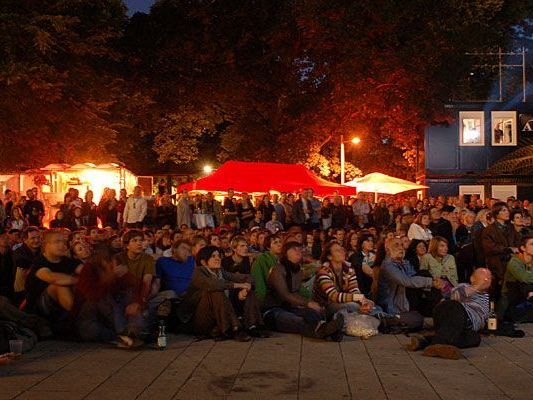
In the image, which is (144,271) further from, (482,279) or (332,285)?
(482,279)

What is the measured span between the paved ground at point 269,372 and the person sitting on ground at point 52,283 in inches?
19.8

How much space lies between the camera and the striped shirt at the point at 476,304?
9.19 m

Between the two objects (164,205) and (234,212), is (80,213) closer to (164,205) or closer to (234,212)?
(164,205)

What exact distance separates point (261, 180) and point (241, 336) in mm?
13941

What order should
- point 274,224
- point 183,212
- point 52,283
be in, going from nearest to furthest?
1. point 52,283
2. point 274,224
3. point 183,212

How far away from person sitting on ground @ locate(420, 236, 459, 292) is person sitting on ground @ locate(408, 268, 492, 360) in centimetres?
208

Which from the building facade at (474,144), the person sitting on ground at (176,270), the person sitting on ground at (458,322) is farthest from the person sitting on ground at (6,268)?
the building facade at (474,144)

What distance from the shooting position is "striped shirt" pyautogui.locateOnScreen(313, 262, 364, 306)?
32.9 feet

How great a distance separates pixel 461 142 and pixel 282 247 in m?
25.9

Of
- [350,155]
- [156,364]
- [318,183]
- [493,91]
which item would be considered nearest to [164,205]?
[318,183]

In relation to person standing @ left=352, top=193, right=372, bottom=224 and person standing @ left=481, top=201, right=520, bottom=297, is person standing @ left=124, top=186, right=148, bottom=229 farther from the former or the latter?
person standing @ left=481, top=201, right=520, bottom=297

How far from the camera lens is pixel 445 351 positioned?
26.8 ft

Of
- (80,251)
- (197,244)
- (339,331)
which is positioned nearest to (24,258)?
(80,251)

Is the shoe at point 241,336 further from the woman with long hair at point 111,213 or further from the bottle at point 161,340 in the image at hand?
the woman with long hair at point 111,213
